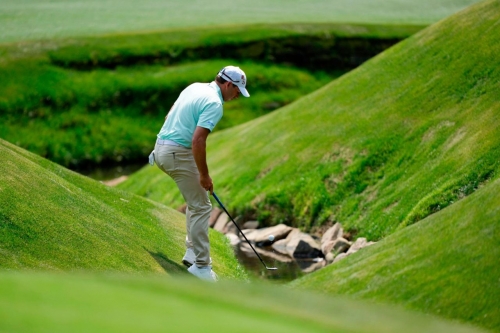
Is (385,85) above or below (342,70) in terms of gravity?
above

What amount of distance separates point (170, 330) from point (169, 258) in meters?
9.53

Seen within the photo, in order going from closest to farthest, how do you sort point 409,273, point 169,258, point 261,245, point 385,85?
point 409,273
point 169,258
point 261,245
point 385,85

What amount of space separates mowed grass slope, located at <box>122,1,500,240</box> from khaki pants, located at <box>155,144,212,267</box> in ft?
25.3

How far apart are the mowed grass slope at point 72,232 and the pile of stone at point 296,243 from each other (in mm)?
3966

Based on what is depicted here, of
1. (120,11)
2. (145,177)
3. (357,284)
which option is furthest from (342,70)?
(357,284)

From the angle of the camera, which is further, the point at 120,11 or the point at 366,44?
the point at 120,11

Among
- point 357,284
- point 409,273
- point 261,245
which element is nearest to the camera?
point 409,273

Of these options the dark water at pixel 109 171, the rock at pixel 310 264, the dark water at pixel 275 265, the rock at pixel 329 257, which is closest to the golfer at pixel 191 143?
the dark water at pixel 275 265

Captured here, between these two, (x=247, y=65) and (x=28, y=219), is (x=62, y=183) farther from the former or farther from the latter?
(x=247, y=65)

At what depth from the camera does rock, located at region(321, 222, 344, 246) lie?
26306 millimetres

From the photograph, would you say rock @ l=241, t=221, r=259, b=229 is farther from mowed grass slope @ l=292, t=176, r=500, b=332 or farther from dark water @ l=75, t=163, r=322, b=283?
mowed grass slope @ l=292, t=176, r=500, b=332

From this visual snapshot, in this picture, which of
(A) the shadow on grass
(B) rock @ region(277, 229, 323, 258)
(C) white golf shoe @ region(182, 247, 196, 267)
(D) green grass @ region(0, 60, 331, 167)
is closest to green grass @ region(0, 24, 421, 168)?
(D) green grass @ region(0, 60, 331, 167)

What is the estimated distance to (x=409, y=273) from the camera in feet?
45.3

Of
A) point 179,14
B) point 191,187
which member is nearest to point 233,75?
point 191,187
